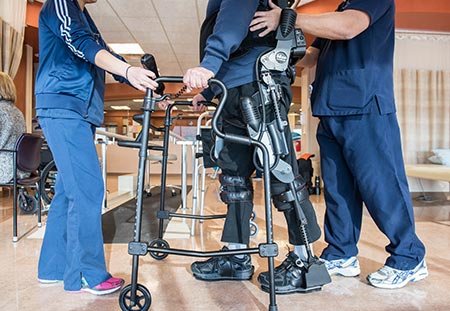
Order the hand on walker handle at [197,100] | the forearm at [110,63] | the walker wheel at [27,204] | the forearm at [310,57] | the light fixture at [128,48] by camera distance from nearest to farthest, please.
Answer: the forearm at [110,63] < the hand on walker handle at [197,100] < the forearm at [310,57] < the walker wheel at [27,204] < the light fixture at [128,48]

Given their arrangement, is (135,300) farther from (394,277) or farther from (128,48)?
(128,48)

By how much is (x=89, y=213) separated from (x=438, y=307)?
145 centimetres

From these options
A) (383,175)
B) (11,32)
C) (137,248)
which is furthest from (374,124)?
(11,32)

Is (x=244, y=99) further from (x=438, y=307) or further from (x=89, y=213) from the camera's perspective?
(x=438, y=307)

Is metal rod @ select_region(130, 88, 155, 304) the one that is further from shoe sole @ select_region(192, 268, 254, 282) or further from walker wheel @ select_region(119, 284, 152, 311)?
shoe sole @ select_region(192, 268, 254, 282)

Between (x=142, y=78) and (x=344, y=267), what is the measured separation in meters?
1.30

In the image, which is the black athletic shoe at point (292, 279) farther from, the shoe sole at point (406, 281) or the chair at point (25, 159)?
the chair at point (25, 159)

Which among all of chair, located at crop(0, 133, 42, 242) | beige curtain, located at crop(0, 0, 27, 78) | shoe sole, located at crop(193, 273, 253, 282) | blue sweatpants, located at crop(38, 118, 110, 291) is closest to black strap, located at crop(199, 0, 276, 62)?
blue sweatpants, located at crop(38, 118, 110, 291)

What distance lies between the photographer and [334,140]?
1806 mm

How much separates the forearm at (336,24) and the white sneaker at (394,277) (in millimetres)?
1057

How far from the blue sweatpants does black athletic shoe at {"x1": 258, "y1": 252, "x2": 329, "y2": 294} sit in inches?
28.9

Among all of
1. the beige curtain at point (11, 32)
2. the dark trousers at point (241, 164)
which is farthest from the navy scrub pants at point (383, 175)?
the beige curtain at point (11, 32)

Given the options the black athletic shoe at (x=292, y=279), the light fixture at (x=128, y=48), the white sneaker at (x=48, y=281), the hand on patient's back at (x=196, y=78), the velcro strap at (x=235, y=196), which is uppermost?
the light fixture at (x=128, y=48)

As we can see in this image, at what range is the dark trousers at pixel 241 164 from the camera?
150 centimetres
